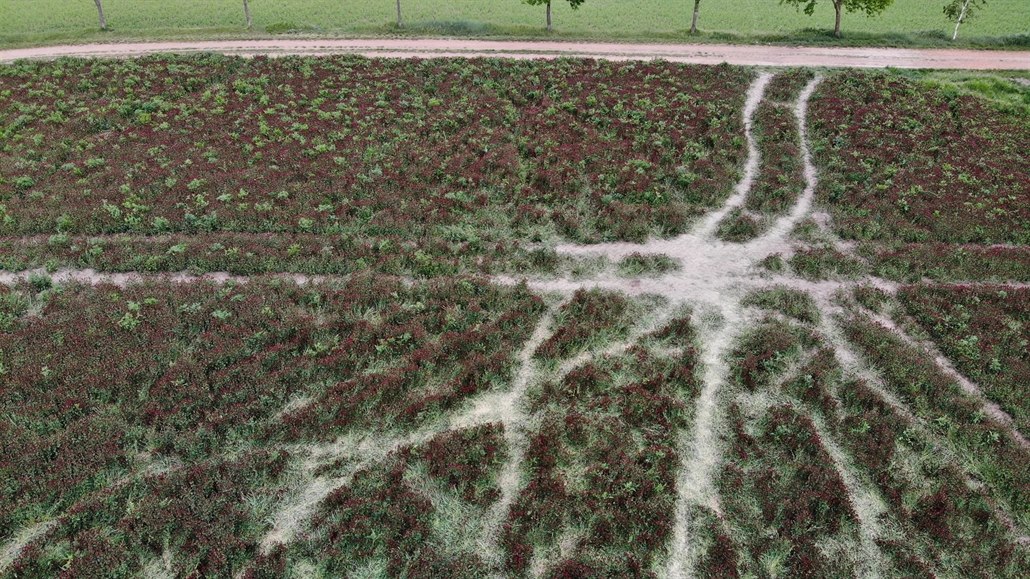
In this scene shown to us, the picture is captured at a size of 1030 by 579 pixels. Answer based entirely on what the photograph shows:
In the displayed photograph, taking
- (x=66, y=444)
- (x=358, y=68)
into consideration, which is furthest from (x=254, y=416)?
(x=358, y=68)

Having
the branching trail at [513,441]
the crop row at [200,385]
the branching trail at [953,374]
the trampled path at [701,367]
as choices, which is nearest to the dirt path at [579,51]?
the trampled path at [701,367]

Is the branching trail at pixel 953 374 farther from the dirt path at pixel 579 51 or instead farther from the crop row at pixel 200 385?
the dirt path at pixel 579 51

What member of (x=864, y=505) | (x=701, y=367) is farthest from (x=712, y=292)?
(x=864, y=505)

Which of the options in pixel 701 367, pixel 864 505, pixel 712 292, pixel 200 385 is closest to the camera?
pixel 864 505

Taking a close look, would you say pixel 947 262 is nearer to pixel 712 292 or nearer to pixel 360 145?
pixel 712 292

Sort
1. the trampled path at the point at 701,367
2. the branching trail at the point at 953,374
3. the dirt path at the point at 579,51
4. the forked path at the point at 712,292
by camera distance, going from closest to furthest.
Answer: the trampled path at the point at 701,367, the forked path at the point at 712,292, the branching trail at the point at 953,374, the dirt path at the point at 579,51

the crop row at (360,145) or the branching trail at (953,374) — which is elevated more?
the crop row at (360,145)

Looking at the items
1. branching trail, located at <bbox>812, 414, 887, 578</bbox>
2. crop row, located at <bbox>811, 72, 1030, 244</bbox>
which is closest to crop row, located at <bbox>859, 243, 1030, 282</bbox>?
crop row, located at <bbox>811, 72, 1030, 244</bbox>
